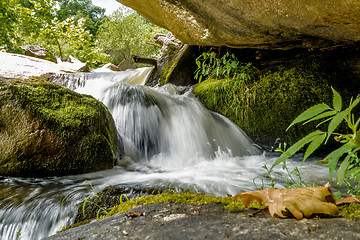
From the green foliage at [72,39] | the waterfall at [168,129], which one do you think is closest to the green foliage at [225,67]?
the waterfall at [168,129]

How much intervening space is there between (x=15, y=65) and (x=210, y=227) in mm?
7927

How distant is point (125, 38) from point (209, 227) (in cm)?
2408

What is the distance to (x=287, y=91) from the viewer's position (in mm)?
5547

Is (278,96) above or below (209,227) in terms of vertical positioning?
above

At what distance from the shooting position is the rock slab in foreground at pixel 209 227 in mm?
901

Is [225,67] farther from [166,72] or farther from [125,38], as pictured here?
[125,38]

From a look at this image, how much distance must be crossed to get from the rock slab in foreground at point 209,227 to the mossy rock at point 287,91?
14.2 ft

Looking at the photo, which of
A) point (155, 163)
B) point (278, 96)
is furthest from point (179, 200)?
point (278, 96)

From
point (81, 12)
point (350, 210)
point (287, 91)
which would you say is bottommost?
point (350, 210)

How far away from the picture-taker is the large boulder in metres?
3.47

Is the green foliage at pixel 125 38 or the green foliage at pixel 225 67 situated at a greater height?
the green foliage at pixel 125 38

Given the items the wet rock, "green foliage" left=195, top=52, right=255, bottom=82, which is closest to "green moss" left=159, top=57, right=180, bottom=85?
the wet rock

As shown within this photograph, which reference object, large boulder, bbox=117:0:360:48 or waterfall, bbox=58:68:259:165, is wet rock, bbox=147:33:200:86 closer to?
waterfall, bbox=58:68:259:165

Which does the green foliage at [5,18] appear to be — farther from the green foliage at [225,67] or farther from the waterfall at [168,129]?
the green foliage at [225,67]
